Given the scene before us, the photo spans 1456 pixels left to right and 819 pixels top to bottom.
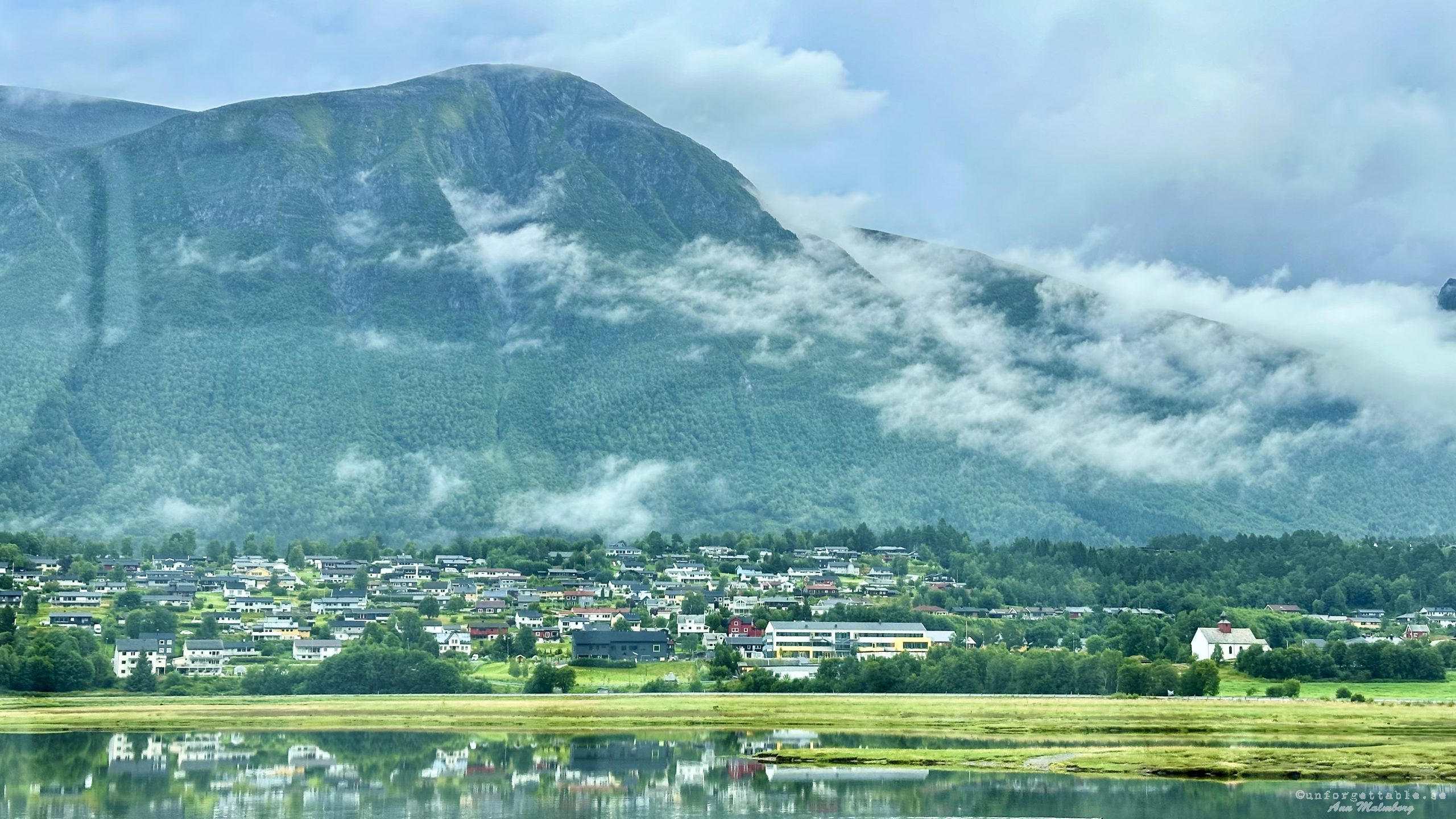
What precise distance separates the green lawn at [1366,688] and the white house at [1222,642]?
1478 cm

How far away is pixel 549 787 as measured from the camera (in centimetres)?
7162

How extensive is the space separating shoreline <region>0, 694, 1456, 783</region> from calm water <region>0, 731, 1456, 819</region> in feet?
11.9

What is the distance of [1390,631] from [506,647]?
257ft

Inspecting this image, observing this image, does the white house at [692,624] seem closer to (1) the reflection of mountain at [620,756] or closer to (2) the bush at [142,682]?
(2) the bush at [142,682]

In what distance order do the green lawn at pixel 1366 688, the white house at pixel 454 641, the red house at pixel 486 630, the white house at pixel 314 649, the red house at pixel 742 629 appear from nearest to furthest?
the green lawn at pixel 1366 688, the white house at pixel 314 649, the white house at pixel 454 641, the red house at pixel 486 630, the red house at pixel 742 629

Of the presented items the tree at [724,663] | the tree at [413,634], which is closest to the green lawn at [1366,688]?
the tree at [724,663]

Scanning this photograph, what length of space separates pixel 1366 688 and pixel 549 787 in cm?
6452

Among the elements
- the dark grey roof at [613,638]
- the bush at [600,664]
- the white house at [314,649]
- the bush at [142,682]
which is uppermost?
the dark grey roof at [613,638]

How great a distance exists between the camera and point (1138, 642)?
13475 centimetres

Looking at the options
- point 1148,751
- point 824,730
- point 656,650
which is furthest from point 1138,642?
point 1148,751

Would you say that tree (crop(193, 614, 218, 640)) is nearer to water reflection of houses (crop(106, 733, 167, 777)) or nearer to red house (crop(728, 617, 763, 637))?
red house (crop(728, 617, 763, 637))

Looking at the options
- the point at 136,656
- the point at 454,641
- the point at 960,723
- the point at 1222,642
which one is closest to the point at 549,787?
the point at 960,723

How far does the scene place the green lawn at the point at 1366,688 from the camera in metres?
109

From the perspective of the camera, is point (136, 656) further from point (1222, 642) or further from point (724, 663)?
point (1222, 642)
